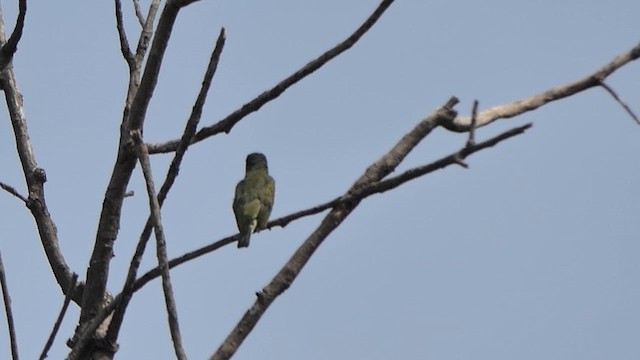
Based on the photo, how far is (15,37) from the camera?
5312mm

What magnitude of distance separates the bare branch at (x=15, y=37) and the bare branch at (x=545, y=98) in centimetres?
206

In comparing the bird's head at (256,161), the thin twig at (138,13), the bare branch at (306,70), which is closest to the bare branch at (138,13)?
the thin twig at (138,13)

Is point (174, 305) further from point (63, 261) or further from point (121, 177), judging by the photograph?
point (63, 261)

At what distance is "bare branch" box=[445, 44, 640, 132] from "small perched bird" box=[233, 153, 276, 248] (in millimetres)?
3501

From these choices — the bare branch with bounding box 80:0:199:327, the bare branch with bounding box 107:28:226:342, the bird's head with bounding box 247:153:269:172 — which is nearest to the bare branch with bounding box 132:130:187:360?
the bare branch with bounding box 107:28:226:342

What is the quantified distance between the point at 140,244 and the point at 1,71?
210 centimetres

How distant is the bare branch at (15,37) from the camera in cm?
504

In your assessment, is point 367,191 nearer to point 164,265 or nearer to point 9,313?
point 164,265

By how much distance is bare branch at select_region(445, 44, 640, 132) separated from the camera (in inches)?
151

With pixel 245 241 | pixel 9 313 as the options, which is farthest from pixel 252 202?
pixel 9 313

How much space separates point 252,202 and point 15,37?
9.71 ft

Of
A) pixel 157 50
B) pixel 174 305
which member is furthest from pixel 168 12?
pixel 174 305

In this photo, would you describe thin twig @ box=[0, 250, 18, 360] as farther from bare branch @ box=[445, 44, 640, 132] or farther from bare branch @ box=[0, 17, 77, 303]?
bare branch @ box=[445, 44, 640, 132]

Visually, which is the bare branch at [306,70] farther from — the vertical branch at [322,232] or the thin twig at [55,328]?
the thin twig at [55,328]
